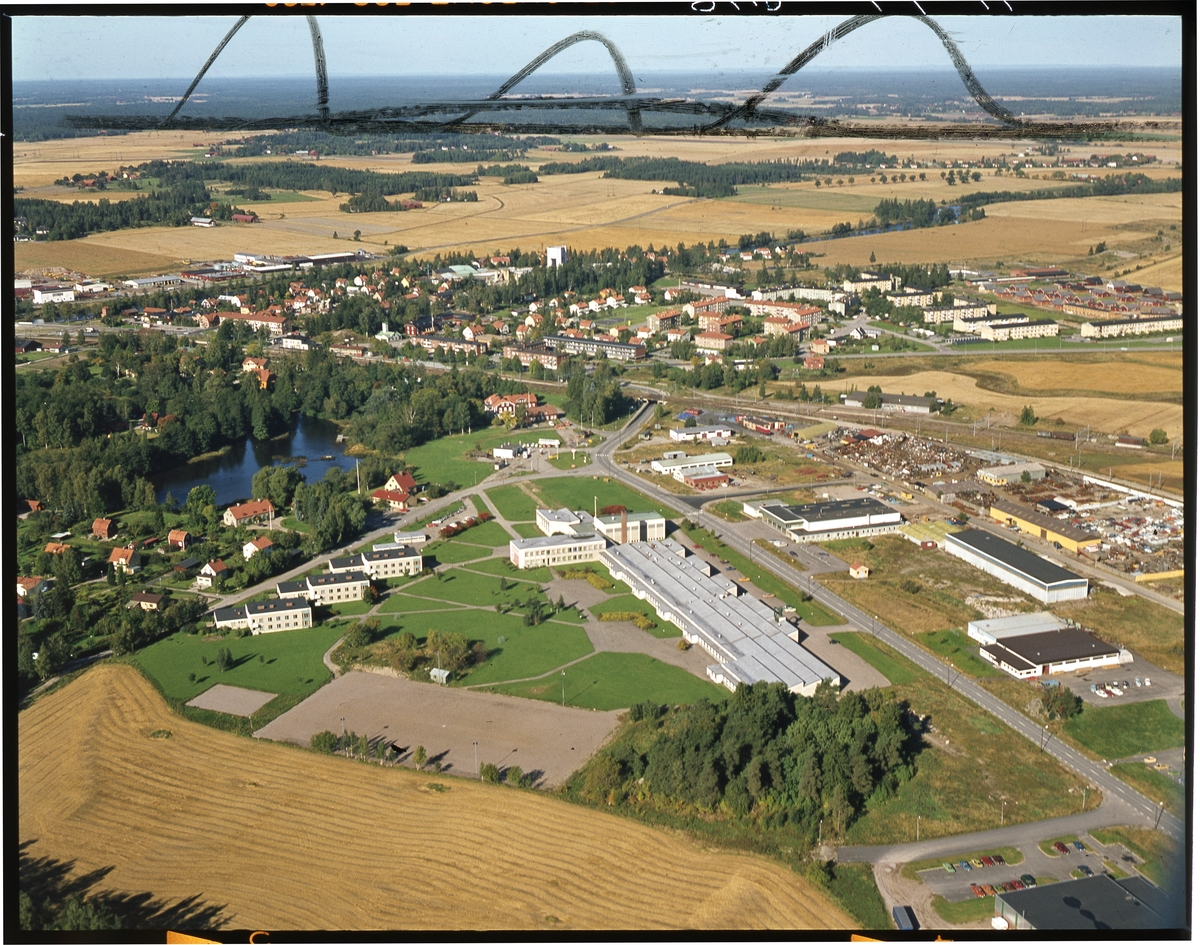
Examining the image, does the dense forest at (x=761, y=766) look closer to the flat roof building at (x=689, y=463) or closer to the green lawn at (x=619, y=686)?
the green lawn at (x=619, y=686)

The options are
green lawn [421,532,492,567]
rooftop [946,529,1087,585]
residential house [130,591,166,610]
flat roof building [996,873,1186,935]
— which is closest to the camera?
flat roof building [996,873,1186,935]

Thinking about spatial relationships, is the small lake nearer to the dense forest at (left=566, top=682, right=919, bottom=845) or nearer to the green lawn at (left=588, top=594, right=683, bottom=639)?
the green lawn at (left=588, top=594, right=683, bottom=639)

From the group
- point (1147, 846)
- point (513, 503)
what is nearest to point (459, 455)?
point (513, 503)

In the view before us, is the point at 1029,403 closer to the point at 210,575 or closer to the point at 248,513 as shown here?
the point at 248,513

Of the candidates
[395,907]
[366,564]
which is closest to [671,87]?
[395,907]

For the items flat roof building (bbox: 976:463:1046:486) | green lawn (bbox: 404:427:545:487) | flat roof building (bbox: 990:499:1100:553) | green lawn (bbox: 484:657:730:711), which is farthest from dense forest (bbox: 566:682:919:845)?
green lawn (bbox: 404:427:545:487)

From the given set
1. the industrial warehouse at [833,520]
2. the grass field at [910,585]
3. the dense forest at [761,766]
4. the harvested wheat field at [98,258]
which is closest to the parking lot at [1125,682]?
the grass field at [910,585]
